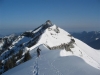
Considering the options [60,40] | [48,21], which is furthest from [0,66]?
[48,21]

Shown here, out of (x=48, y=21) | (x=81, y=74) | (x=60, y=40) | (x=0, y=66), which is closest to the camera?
(x=81, y=74)

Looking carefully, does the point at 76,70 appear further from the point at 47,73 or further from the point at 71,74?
the point at 47,73

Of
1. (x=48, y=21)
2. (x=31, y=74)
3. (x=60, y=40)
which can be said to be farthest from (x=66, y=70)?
(x=48, y=21)

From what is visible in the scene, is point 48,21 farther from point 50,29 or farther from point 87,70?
point 87,70

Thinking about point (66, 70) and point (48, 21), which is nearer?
point (66, 70)

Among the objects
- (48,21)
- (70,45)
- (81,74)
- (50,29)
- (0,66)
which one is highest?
(48,21)

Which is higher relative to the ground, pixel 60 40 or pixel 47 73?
pixel 60 40

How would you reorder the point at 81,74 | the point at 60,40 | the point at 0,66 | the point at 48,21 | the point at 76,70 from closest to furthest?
1. the point at 81,74
2. the point at 76,70
3. the point at 0,66
4. the point at 60,40
5. the point at 48,21

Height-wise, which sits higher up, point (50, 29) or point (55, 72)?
point (50, 29)

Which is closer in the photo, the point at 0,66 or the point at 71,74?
the point at 71,74
